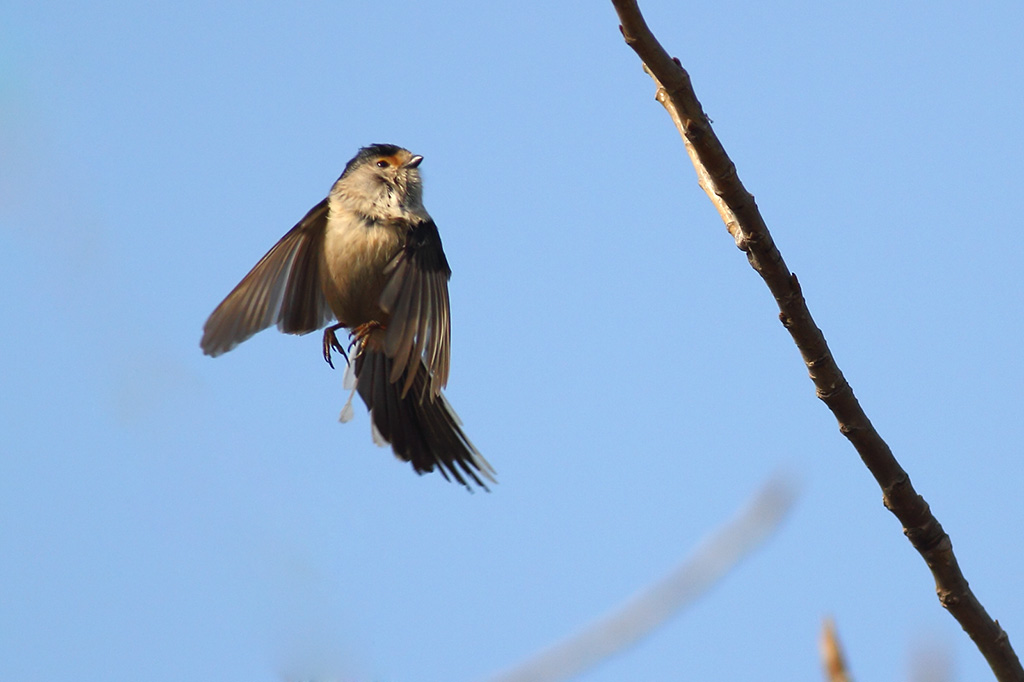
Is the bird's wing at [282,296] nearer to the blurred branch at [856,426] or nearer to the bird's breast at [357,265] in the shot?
the bird's breast at [357,265]

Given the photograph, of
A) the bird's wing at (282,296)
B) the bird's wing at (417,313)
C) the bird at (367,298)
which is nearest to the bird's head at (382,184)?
the bird at (367,298)

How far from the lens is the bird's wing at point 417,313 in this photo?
4261 millimetres

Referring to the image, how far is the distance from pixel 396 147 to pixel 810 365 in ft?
11.1

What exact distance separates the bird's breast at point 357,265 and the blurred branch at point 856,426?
249cm

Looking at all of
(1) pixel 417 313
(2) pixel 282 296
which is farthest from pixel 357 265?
(1) pixel 417 313

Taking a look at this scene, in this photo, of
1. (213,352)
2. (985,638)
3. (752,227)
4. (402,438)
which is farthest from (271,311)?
(985,638)

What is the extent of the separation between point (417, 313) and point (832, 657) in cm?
294

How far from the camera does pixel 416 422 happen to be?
4875 millimetres

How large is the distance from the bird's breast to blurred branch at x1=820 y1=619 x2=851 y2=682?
327cm

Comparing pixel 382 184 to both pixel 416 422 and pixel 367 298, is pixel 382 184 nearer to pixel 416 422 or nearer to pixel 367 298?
pixel 367 298

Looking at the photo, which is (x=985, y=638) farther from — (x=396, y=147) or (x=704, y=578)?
(x=396, y=147)

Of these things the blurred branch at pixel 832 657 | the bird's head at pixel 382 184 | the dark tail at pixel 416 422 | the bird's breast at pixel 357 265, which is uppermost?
the bird's head at pixel 382 184

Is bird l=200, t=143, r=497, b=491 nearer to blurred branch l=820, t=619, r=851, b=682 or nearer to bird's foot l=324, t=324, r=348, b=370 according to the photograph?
bird's foot l=324, t=324, r=348, b=370

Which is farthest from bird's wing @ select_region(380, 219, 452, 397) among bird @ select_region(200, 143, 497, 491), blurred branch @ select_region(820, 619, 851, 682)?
blurred branch @ select_region(820, 619, 851, 682)
